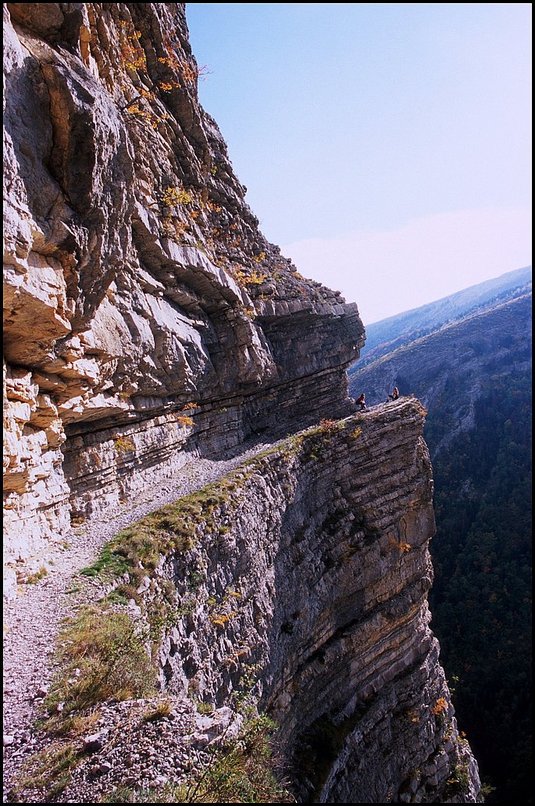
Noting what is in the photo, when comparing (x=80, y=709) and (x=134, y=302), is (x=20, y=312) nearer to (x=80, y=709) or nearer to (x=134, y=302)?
(x=134, y=302)

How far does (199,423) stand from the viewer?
62.1ft

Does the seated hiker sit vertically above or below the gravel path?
above

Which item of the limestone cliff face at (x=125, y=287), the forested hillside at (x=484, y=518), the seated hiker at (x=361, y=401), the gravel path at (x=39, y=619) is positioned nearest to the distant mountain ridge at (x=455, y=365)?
the forested hillside at (x=484, y=518)

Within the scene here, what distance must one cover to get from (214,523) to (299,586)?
449 centimetres

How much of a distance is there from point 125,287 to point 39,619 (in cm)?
1005

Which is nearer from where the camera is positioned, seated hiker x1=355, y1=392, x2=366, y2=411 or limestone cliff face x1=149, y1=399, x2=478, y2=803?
limestone cliff face x1=149, y1=399, x2=478, y2=803

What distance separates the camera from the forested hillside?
43031mm

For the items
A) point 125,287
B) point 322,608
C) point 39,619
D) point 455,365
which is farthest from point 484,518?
point 39,619

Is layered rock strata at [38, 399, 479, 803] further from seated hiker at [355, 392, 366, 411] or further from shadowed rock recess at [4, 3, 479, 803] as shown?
seated hiker at [355, 392, 366, 411]

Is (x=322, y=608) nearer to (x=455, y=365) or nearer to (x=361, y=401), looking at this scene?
(x=361, y=401)

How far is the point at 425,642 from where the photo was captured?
18938 millimetres

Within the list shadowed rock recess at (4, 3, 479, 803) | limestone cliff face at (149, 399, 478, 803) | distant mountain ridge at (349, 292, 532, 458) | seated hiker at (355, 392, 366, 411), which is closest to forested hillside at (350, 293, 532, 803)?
distant mountain ridge at (349, 292, 532, 458)

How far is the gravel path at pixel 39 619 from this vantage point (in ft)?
19.1

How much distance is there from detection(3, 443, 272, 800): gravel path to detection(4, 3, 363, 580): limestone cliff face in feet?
2.54
